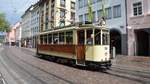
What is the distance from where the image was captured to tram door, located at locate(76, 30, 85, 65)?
1945cm

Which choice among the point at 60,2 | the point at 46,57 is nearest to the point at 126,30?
the point at 46,57

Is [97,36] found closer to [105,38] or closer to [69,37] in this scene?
[105,38]

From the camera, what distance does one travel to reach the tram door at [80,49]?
19.5 metres

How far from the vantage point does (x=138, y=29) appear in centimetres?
3225

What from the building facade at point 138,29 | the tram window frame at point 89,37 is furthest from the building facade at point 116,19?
the tram window frame at point 89,37

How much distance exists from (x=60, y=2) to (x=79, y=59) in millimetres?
48774

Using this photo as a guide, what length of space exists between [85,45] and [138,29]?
48.0 ft

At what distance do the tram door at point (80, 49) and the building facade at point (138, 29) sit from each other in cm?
1344

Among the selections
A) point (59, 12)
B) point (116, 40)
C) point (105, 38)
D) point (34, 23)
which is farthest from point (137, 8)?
point (34, 23)

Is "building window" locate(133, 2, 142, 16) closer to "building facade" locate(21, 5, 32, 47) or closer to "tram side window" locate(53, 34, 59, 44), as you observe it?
"tram side window" locate(53, 34, 59, 44)

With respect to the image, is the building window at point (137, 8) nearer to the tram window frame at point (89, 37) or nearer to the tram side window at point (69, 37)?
the tram side window at point (69, 37)

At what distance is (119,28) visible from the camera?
36.2 meters

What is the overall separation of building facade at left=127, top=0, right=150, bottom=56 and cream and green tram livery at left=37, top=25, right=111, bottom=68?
40.2 feet

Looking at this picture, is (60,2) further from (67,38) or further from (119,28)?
(67,38)
